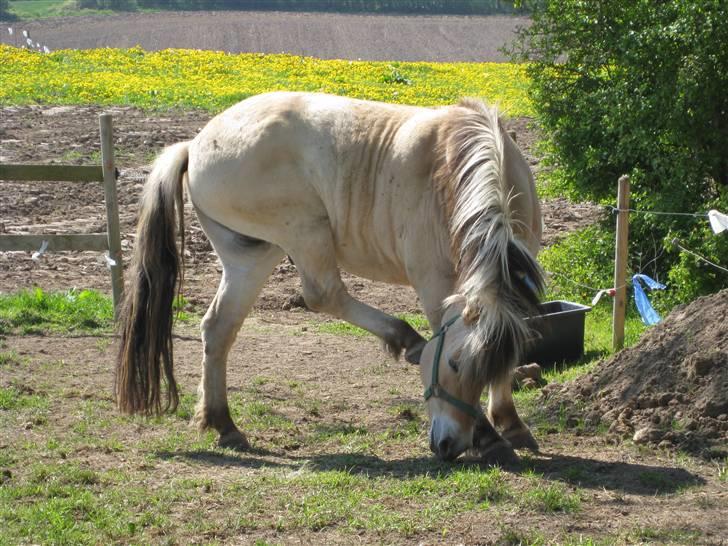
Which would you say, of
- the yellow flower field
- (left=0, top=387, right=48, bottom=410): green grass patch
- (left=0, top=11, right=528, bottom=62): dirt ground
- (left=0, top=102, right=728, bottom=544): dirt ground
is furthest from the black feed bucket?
(left=0, top=11, right=528, bottom=62): dirt ground

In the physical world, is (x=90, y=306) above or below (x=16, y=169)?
below

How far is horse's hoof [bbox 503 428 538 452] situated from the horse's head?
670 millimetres

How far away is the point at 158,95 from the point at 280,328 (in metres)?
15.4

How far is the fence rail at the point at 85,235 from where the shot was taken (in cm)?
923

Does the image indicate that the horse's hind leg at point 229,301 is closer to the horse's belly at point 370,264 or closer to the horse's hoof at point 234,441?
the horse's hoof at point 234,441

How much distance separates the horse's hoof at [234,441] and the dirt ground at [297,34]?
36679 millimetres

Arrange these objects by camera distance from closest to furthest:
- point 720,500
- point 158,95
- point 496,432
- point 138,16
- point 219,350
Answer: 1. point 720,500
2. point 496,432
3. point 219,350
4. point 158,95
5. point 138,16

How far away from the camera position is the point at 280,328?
9.41m

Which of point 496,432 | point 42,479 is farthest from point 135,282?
point 496,432

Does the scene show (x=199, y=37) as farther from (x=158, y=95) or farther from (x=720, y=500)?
(x=720, y=500)

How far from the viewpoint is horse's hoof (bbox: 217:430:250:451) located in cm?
604

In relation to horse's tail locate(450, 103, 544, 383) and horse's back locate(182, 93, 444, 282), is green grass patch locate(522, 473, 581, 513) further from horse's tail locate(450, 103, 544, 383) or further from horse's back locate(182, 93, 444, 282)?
horse's back locate(182, 93, 444, 282)

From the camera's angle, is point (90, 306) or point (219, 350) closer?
point (219, 350)

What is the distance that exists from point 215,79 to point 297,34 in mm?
20659
